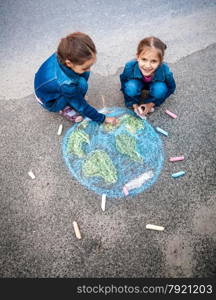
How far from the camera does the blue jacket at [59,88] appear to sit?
2809mm

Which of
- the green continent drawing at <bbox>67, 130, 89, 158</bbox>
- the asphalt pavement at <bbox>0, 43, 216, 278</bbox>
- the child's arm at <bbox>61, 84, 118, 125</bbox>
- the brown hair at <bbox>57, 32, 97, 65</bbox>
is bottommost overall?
the asphalt pavement at <bbox>0, 43, 216, 278</bbox>

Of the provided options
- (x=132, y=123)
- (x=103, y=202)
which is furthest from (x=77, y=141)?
(x=103, y=202)

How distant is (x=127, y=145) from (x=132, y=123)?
1.04 ft

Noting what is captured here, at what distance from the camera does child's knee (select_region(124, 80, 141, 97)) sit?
3.27 metres

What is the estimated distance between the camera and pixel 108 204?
9.57ft

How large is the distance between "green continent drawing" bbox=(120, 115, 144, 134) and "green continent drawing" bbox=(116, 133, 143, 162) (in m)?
0.11

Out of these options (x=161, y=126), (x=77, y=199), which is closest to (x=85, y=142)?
(x=77, y=199)

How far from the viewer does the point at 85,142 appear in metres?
3.27

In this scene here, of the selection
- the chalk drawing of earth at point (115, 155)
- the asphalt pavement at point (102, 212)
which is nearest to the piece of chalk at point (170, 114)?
the asphalt pavement at point (102, 212)

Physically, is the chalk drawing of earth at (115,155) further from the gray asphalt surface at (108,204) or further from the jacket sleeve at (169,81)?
the jacket sleeve at (169,81)

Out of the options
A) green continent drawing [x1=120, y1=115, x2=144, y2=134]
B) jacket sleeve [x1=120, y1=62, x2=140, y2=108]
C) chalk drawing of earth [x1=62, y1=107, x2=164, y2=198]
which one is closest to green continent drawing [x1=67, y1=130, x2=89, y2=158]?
chalk drawing of earth [x1=62, y1=107, x2=164, y2=198]

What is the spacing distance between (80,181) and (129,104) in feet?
3.64

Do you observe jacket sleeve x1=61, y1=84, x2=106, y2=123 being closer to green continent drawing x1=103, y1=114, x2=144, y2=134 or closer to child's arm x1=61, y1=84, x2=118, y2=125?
child's arm x1=61, y1=84, x2=118, y2=125

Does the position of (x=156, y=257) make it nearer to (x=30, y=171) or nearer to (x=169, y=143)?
(x=169, y=143)
